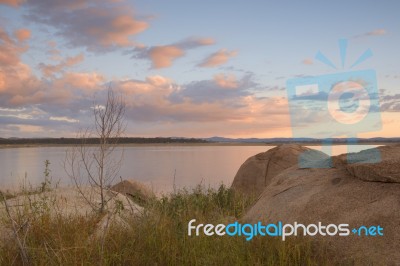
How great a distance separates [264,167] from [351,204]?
739cm

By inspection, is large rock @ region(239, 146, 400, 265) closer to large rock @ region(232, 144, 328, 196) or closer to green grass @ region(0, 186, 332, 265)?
green grass @ region(0, 186, 332, 265)

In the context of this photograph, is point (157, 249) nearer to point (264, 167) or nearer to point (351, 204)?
point (351, 204)

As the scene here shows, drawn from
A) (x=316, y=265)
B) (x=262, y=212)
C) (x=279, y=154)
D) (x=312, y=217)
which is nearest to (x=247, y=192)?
(x=279, y=154)

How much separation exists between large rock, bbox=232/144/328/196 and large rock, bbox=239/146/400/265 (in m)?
5.79

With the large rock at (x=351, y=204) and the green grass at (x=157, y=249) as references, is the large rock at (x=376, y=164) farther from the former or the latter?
the green grass at (x=157, y=249)

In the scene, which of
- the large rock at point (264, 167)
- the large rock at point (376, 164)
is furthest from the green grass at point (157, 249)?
the large rock at point (264, 167)

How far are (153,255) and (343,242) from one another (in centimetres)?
238

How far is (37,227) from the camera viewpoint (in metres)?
6.19

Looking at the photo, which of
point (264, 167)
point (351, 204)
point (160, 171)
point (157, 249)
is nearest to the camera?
point (157, 249)

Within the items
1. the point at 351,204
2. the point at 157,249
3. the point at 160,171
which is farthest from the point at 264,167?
the point at 160,171

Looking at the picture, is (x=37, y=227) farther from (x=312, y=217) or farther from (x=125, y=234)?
(x=312, y=217)

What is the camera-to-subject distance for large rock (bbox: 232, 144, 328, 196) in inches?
493

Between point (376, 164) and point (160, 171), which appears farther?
point (160, 171)

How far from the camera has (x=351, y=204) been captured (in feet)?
17.8
